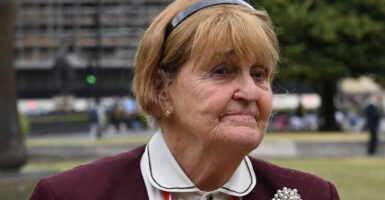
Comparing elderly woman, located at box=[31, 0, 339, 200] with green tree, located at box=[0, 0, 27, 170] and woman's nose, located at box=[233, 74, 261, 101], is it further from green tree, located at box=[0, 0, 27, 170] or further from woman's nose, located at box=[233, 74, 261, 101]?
green tree, located at box=[0, 0, 27, 170]

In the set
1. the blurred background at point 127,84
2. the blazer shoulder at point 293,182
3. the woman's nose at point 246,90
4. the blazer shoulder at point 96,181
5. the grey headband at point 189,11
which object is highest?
the grey headband at point 189,11

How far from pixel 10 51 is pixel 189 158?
13.3m

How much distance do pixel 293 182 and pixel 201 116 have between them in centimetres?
36

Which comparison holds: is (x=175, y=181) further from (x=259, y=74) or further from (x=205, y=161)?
(x=259, y=74)

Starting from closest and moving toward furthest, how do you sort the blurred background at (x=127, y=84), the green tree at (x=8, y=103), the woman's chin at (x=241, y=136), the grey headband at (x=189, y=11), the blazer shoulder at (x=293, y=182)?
the woman's chin at (x=241, y=136)
the grey headband at (x=189, y=11)
the blazer shoulder at (x=293, y=182)
the green tree at (x=8, y=103)
the blurred background at (x=127, y=84)

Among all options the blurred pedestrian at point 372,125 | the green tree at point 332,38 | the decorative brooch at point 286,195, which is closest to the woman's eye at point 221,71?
the decorative brooch at point 286,195

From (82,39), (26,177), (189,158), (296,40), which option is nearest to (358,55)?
(296,40)

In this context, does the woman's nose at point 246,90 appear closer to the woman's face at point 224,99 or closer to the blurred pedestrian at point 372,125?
the woman's face at point 224,99

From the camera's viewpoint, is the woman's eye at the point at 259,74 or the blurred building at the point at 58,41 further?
the blurred building at the point at 58,41

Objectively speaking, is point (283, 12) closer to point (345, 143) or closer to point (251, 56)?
point (345, 143)

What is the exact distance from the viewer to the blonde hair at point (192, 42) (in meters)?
2.38

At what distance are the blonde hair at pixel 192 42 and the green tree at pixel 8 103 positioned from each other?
11.5 meters

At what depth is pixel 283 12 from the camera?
36.8 metres

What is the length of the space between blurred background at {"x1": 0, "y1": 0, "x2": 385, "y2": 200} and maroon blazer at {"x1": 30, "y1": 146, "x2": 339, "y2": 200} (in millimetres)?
159
